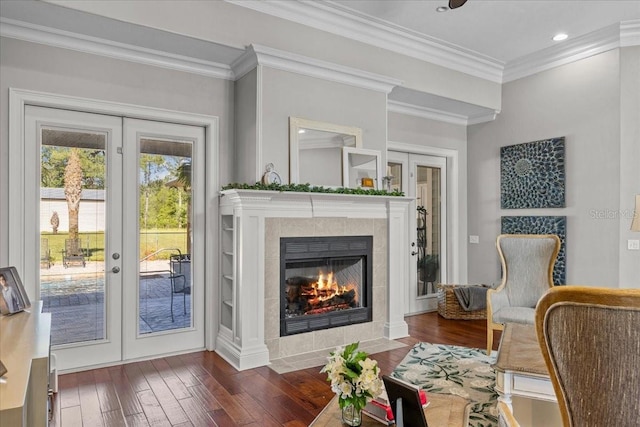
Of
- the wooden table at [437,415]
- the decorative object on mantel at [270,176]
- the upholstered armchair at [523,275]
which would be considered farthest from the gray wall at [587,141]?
the wooden table at [437,415]

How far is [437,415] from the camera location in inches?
67.7

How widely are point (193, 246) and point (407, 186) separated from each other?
3027 millimetres

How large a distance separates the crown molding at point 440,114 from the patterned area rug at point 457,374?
3.01 m

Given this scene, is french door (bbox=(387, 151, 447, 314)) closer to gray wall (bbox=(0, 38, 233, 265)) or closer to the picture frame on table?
gray wall (bbox=(0, 38, 233, 265))

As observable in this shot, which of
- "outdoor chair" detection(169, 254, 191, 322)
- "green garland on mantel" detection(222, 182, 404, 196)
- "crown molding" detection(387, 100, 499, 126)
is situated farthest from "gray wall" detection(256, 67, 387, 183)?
"outdoor chair" detection(169, 254, 191, 322)

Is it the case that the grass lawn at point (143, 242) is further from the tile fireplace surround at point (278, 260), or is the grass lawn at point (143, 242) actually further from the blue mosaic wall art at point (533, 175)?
the blue mosaic wall art at point (533, 175)

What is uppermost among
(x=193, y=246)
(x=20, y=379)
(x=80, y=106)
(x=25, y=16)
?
(x=25, y=16)

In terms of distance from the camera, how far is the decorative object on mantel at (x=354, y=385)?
158 cm

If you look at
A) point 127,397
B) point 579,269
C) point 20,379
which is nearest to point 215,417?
point 127,397

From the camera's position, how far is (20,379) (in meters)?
1.47

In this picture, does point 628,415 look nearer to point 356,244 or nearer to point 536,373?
point 536,373

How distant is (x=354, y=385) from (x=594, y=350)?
0.82 m

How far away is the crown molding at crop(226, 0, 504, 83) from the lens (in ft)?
12.9

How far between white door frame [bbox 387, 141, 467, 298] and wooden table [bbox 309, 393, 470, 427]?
4313mm
